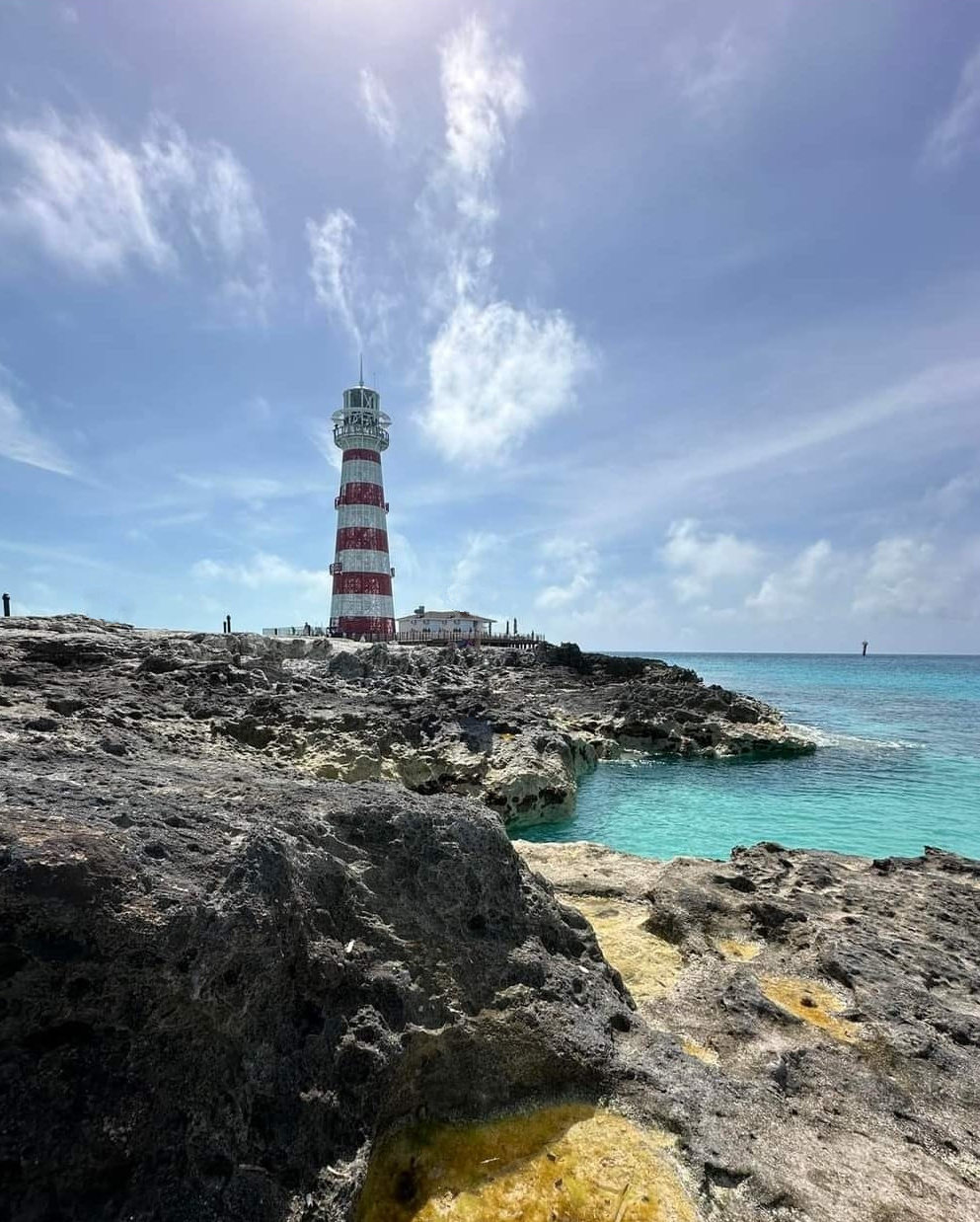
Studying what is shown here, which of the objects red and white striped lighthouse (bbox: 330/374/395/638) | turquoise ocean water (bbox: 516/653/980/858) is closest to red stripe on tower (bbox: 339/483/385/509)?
red and white striped lighthouse (bbox: 330/374/395/638)

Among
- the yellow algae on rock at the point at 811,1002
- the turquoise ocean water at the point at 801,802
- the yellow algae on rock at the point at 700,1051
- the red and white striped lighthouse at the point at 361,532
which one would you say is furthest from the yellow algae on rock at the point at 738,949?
the red and white striped lighthouse at the point at 361,532

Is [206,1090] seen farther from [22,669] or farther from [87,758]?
[22,669]

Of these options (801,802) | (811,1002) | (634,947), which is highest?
(634,947)

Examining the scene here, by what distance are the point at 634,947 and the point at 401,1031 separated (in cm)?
279

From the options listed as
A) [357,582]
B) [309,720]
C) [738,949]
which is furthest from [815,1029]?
[357,582]

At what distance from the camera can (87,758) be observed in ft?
16.2

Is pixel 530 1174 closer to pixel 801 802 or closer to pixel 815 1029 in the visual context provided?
pixel 815 1029

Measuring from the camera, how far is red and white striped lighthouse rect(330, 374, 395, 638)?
4662cm

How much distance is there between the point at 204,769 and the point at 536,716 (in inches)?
602

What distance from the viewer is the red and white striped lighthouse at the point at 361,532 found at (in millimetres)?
46625

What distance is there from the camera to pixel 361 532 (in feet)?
153

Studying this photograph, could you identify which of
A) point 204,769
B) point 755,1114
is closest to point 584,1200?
point 755,1114

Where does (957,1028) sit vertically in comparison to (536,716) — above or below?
below

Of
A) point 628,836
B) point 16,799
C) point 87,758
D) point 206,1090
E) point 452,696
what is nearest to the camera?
point 206,1090
